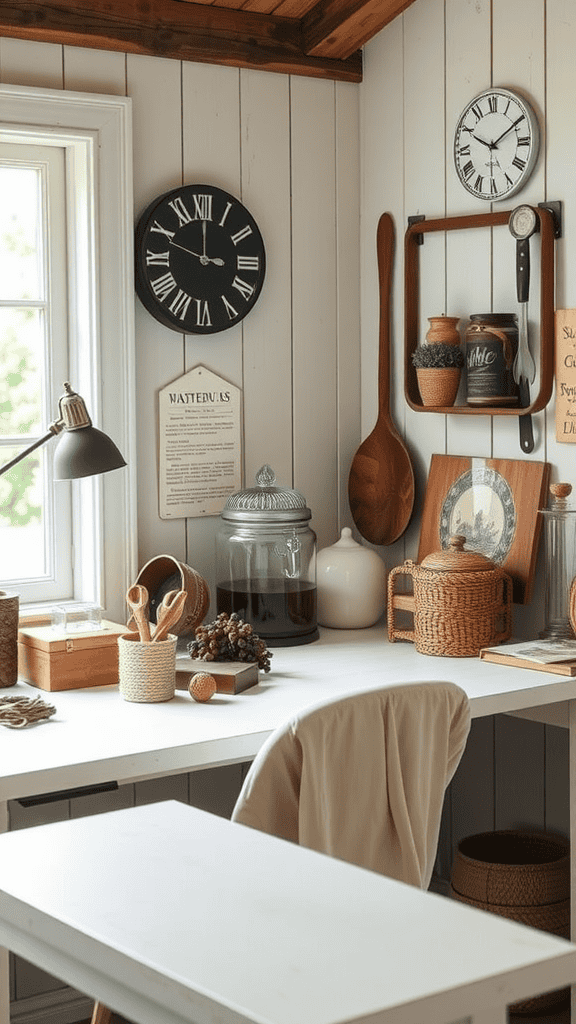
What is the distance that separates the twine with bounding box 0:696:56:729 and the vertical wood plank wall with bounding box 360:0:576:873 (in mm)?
1156

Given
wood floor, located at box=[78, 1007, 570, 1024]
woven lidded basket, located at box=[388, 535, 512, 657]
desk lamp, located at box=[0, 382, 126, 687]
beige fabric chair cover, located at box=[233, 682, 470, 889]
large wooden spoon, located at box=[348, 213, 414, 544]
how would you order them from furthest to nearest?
large wooden spoon, located at box=[348, 213, 414, 544] < wood floor, located at box=[78, 1007, 570, 1024] < woven lidded basket, located at box=[388, 535, 512, 657] < desk lamp, located at box=[0, 382, 126, 687] < beige fabric chair cover, located at box=[233, 682, 470, 889]

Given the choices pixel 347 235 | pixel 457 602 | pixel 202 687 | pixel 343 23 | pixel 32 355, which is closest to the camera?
pixel 202 687

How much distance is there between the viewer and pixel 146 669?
2.40 metres

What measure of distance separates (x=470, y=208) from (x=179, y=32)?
77 cm

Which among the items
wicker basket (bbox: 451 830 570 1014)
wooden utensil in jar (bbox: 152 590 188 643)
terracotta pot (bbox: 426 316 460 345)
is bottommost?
wicker basket (bbox: 451 830 570 1014)

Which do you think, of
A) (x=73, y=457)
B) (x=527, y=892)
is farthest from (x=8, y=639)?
(x=527, y=892)

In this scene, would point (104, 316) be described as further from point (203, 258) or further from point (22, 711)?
point (22, 711)

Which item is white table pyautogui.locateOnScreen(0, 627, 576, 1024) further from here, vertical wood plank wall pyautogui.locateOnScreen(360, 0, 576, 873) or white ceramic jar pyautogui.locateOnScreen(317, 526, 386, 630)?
vertical wood plank wall pyautogui.locateOnScreen(360, 0, 576, 873)

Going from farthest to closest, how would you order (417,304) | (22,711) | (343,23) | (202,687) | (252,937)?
1. (417,304)
2. (343,23)
3. (202,687)
4. (22,711)
5. (252,937)

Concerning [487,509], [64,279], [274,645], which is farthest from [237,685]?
[64,279]

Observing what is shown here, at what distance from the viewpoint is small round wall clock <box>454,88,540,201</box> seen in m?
2.82

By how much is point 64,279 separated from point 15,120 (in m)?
0.37

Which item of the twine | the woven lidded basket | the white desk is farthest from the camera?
the woven lidded basket

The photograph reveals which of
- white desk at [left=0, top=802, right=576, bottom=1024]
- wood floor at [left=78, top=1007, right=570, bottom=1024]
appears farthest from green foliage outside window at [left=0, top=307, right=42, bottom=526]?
white desk at [left=0, top=802, right=576, bottom=1024]
